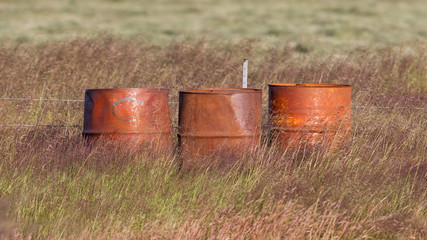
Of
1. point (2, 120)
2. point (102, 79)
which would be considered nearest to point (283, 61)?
point (102, 79)

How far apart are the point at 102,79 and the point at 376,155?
596 cm

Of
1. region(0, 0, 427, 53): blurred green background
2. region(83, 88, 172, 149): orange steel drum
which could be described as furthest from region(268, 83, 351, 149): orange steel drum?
region(0, 0, 427, 53): blurred green background

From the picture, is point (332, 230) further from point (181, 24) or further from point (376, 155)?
point (181, 24)

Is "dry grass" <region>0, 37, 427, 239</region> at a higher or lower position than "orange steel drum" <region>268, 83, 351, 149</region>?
lower

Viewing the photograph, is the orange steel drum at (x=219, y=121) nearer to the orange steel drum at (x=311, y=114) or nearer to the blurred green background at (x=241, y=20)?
the orange steel drum at (x=311, y=114)

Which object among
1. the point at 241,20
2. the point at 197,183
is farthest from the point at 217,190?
the point at 241,20

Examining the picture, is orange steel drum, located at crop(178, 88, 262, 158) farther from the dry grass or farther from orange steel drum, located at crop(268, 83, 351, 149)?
orange steel drum, located at crop(268, 83, 351, 149)

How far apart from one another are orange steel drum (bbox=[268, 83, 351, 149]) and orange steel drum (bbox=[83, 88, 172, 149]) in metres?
1.22

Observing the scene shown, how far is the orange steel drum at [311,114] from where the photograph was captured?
640cm

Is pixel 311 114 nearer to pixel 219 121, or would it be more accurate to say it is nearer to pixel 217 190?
pixel 219 121

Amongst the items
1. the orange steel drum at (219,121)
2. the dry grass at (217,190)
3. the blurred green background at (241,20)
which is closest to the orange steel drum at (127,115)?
the dry grass at (217,190)

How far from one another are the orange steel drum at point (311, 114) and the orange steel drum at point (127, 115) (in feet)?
4.01

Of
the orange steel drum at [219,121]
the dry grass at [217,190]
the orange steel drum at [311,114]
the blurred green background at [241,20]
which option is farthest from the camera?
the blurred green background at [241,20]

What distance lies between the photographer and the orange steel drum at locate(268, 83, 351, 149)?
640 cm
